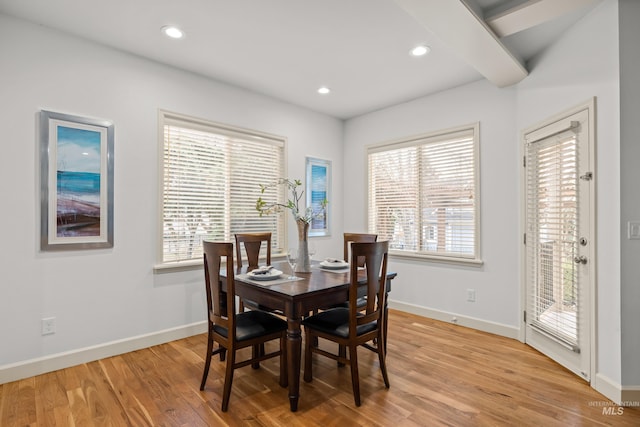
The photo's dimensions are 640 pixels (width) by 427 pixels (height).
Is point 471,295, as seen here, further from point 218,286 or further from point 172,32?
point 172,32

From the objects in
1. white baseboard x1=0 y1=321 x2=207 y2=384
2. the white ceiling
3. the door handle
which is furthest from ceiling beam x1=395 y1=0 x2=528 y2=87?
white baseboard x1=0 y1=321 x2=207 y2=384

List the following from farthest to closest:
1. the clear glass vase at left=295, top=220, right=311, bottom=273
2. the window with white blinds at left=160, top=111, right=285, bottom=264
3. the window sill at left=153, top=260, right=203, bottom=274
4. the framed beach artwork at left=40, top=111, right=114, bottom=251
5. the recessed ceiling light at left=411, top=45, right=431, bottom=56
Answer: the window with white blinds at left=160, top=111, right=285, bottom=264, the window sill at left=153, top=260, right=203, bottom=274, the recessed ceiling light at left=411, top=45, right=431, bottom=56, the clear glass vase at left=295, top=220, right=311, bottom=273, the framed beach artwork at left=40, top=111, right=114, bottom=251

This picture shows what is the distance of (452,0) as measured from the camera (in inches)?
80.3

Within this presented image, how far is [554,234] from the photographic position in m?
2.84

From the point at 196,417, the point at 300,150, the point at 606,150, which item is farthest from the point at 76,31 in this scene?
the point at 606,150

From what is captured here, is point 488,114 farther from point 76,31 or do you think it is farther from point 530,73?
point 76,31

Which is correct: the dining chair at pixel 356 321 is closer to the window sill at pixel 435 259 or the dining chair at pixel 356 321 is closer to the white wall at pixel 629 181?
the white wall at pixel 629 181

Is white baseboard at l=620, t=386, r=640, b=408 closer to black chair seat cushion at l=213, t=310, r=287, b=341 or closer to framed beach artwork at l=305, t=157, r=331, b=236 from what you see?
black chair seat cushion at l=213, t=310, r=287, b=341

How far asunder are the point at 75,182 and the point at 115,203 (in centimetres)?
34

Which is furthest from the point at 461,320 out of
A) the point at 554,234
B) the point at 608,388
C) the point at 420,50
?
the point at 420,50

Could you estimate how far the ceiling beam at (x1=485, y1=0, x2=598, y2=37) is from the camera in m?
2.13

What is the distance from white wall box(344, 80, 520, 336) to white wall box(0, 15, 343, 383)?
245 centimetres

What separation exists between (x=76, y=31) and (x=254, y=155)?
1.96 m

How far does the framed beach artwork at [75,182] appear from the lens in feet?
8.55
